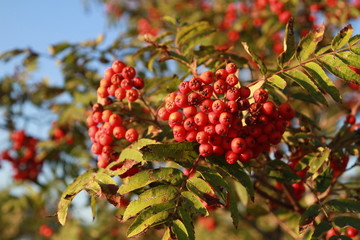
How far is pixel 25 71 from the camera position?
19.1 ft

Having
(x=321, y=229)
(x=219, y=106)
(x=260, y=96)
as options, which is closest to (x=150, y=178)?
(x=219, y=106)

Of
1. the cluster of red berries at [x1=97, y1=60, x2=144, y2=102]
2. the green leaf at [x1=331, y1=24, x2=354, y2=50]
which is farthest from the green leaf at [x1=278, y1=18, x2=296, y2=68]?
the cluster of red berries at [x1=97, y1=60, x2=144, y2=102]

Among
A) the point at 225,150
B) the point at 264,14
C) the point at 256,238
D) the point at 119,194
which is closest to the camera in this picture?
the point at 119,194

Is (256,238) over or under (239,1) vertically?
under

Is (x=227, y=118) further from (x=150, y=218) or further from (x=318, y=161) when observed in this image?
(x=318, y=161)

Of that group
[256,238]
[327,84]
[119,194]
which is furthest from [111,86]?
[256,238]

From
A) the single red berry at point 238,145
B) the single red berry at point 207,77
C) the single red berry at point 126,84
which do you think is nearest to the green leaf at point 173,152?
the single red berry at point 238,145

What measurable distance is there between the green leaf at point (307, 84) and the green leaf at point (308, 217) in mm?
711

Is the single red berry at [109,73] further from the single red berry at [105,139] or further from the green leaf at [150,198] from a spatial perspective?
the green leaf at [150,198]

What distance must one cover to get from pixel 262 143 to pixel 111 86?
3.57 feet

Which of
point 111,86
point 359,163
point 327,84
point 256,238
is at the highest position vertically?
point 111,86

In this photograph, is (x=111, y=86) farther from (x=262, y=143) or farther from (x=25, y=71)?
(x=25, y=71)

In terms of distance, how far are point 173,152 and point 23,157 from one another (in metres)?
4.22

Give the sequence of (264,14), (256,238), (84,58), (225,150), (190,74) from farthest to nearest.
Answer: (256,238) → (264,14) → (84,58) → (190,74) → (225,150)
